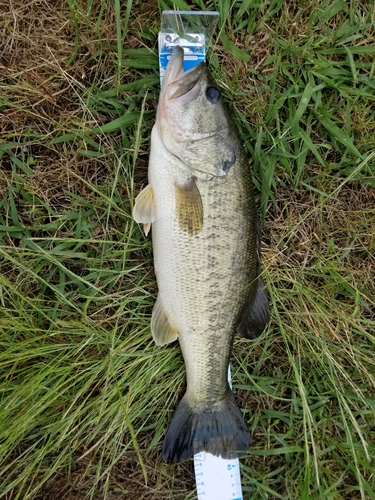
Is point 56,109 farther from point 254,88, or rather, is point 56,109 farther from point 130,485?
point 130,485

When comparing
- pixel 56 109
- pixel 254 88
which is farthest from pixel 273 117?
pixel 56 109

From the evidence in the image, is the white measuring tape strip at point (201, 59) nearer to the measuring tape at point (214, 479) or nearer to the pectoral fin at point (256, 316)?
the measuring tape at point (214, 479)

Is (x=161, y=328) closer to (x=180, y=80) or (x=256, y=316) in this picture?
(x=256, y=316)

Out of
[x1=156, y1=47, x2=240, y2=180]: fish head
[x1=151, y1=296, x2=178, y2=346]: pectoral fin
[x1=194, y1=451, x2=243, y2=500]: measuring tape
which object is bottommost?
[x1=194, y1=451, x2=243, y2=500]: measuring tape

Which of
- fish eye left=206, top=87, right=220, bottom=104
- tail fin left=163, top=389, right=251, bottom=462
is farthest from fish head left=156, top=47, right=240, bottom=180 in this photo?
tail fin left=163, top=389, right=251, bottom=462

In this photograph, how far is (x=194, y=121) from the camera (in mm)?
2066

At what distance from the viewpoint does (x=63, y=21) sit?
2.35 m

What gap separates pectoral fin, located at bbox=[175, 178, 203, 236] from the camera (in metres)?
2.09

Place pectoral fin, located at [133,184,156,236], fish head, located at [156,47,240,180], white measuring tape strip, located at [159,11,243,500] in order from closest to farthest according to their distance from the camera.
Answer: fish head, located at [156,47,240,180]
pectoral fin, located at [133,184,156,236]
white measuring tape strip, located at [159,11,243,500]

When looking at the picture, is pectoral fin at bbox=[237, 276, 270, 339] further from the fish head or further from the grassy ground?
the fish head

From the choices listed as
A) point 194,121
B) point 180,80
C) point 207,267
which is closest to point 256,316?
point 207,267

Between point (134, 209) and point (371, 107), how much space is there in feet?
5.10

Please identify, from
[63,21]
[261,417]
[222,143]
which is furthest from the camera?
[261,417]

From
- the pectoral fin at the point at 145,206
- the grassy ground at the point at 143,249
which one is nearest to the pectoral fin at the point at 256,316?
the grassy ground at the point at 143,249
